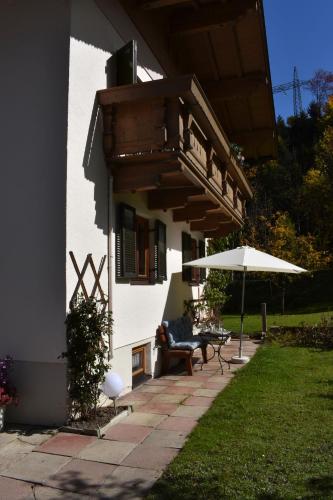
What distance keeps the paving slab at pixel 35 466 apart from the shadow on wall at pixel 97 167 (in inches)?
A: 118

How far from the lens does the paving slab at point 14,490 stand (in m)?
3.70

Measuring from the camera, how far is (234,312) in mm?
Result: 25312

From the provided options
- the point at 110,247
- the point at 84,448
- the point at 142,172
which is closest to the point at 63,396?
the point at 84,448

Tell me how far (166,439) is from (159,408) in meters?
1.30

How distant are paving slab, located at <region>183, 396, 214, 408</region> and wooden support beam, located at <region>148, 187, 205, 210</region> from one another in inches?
125

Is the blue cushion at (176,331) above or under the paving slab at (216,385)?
above

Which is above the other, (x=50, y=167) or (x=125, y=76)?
(x=125, y=76)

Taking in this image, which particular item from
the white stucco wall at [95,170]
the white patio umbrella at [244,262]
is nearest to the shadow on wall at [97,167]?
the white stucco wall at [95,170]

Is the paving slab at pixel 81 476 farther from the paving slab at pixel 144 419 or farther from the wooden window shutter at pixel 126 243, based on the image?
the wooden window shutter at pixel 126 243

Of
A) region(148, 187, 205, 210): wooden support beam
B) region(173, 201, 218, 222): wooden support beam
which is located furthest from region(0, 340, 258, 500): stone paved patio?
region(173, 201, 218, 222): wooden support beam

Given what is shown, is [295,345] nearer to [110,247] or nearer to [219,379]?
[219,379]

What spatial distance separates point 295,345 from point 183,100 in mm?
→ 8120

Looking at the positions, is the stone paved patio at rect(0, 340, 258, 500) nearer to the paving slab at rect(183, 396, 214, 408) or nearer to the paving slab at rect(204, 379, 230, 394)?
the paving slab at rect(183, 396, 214, 408)

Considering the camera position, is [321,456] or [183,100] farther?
[183,100]
